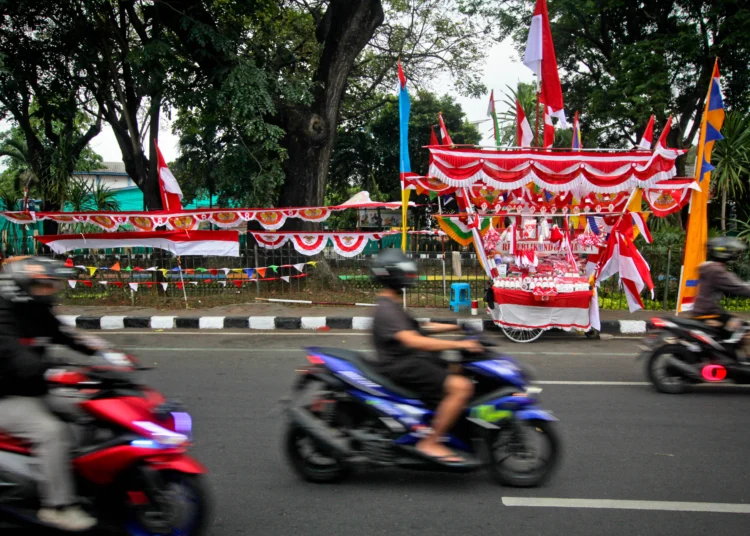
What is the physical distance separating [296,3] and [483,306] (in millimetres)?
10425

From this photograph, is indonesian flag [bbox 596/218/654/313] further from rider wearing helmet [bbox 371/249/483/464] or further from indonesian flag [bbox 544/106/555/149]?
rider wearing helmet [bbox 371/249/483/464]

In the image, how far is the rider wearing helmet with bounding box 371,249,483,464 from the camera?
12.0 feet

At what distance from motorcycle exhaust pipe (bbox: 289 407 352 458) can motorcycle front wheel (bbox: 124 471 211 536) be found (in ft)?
2.95

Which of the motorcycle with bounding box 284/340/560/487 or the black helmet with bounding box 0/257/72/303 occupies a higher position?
the black helmet with bounding box 0/257/72/303

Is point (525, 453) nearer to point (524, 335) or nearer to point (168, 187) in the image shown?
point (524, 335)

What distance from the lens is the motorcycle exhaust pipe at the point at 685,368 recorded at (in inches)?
231

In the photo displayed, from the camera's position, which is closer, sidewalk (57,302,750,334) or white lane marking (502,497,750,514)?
white lane marking (502,497,750,514)

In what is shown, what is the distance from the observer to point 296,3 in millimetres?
16844

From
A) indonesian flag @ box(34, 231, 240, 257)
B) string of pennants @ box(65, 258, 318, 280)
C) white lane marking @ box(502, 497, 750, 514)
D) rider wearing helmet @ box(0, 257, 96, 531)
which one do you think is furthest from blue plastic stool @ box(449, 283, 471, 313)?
rider wearing helmet @ box(0, 257, 96, 531)

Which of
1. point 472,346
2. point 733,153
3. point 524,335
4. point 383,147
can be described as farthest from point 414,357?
point 383,147

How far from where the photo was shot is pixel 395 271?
3.79 meters

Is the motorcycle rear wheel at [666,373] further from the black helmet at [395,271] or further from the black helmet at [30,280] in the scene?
the black helmet at [30,280]

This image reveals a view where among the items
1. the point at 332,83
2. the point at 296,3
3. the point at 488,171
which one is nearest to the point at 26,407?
the point at 488,171

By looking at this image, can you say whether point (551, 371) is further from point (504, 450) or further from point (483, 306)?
point (483, 306)
